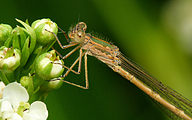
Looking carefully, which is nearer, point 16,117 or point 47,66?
point 16,117

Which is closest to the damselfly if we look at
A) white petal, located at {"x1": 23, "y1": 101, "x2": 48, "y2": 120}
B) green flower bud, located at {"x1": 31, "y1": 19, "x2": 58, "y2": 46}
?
green flower bud, located at {"x1": 31, "y1": 19, "x2": 58, "y2": 46}

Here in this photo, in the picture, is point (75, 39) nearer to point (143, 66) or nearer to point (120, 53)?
point (120, 53)

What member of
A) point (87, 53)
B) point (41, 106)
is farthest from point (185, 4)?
point (41, 106)

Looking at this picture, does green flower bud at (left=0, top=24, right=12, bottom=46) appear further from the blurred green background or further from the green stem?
the blurred green background

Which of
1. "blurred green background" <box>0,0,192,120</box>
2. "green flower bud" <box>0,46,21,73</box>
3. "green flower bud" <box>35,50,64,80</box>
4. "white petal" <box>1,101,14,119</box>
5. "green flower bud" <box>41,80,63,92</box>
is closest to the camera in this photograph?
"white petal" <box>1,101,14,119</box>

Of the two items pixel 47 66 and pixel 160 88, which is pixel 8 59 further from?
pixel 160 88

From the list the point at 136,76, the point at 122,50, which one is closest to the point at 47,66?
the point at 122,50
